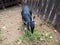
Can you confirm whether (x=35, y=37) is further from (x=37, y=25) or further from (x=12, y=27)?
(x=12, y=27)

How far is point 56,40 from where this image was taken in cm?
440

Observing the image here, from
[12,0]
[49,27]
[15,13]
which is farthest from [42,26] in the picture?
[12,0]

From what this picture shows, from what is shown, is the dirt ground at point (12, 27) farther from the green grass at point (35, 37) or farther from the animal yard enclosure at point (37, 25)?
the green grass at point (35, 37)

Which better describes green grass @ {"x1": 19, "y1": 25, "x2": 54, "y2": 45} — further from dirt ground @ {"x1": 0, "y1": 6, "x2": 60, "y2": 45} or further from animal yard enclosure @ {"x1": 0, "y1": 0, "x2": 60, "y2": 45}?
dirt ground @ {"x1": 0, "y1": 6, "x2": 60, "y2": 45}

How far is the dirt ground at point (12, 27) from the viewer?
4284 mm

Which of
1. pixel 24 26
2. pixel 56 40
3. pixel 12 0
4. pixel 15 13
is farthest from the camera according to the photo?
pixel 12 0

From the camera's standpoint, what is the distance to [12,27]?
4730 millimetres

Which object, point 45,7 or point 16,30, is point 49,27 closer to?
point 45,7

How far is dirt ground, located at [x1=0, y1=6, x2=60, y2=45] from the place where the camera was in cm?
428

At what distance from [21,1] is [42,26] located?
1772mm

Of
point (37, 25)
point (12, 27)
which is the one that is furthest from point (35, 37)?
point (12, 27)

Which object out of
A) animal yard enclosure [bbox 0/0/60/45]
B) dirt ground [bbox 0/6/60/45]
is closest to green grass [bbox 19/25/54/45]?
animal yard enclosure [bbox 0/0/60/45]

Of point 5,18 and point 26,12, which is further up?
point 26,12

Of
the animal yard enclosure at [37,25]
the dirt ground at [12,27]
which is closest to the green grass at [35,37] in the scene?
the animal yard enclosure at [37,25]
